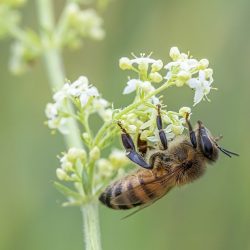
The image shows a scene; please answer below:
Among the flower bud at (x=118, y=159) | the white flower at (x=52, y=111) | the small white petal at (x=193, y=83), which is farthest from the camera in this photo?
the flower bud at (x=118, y=159)

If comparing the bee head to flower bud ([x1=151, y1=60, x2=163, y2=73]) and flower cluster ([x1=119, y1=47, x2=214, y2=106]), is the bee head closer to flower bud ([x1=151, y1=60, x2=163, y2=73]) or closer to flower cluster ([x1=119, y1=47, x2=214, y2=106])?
flower cluster ([x1=119, y1=47, x2=214, y2=106])

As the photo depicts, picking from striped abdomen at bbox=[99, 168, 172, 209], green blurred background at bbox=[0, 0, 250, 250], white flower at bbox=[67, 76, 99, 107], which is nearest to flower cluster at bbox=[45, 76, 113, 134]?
white flower at bbox=[67, 76, 99, 107]

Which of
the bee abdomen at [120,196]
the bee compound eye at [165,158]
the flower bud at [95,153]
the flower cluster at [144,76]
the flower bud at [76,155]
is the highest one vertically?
the flower cluster at [144,76]

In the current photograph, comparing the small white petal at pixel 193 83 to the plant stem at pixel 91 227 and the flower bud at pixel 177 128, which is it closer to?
the flower bud at pixel 177 128

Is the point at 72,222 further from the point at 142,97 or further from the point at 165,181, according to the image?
the point at 142,97

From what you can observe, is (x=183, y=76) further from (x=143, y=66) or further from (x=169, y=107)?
(x=169, y=107)

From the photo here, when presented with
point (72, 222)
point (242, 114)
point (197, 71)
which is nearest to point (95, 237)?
point (197, 71)

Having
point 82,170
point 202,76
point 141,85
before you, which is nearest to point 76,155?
point 82,170

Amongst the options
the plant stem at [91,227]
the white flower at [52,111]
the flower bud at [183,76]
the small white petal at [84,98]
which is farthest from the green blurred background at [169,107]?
the flower bud at [183,76]
